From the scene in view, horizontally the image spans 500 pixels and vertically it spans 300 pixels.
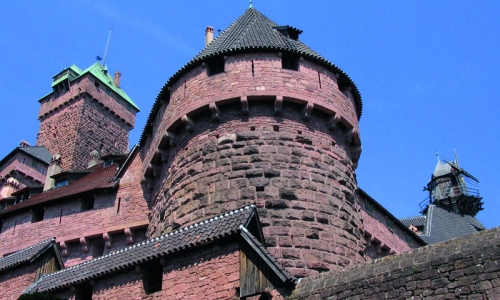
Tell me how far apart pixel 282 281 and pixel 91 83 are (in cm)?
3794

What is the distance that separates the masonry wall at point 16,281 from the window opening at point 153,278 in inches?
192

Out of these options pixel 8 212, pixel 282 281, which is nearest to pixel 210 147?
pixel 282 281

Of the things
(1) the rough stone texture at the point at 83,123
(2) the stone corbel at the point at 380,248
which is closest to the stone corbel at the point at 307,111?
(2) the stone corbel at the point at 380,248

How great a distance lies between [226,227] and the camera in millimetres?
10211

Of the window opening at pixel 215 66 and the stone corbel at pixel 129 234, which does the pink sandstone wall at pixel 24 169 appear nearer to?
the stone corbel at pixel 129 234

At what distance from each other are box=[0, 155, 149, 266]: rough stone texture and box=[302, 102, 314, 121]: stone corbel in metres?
6.28

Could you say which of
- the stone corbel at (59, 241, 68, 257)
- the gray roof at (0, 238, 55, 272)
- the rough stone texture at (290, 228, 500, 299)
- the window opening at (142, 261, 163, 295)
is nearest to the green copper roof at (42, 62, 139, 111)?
the stone corbel at (59, 241, 68, 257)

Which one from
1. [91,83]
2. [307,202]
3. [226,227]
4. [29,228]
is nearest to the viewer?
[226,227]

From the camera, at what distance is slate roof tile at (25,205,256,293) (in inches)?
405

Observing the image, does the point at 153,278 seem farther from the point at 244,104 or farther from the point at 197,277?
the point at 244,104

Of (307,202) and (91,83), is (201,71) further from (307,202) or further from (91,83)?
(91,83)

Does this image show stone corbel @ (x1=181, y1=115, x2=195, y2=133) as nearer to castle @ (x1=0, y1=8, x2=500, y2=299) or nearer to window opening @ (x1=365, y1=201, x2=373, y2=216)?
castle @ (x1=0, y1=8, x2=500, y2=299)

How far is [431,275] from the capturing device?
784cm

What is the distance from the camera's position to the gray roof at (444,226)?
33.8 meters
